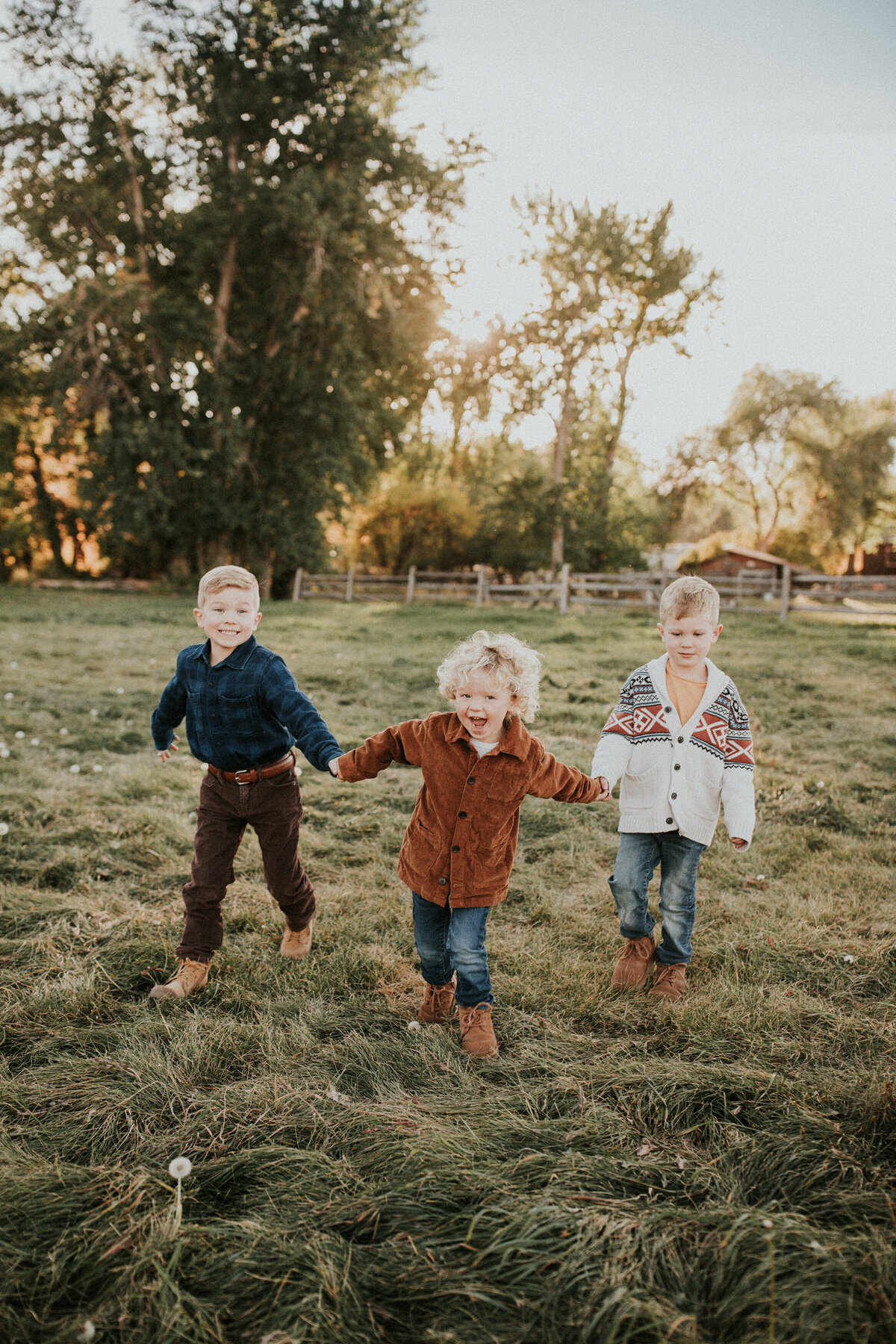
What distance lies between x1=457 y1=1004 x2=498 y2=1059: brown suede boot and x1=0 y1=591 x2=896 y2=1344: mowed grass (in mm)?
53

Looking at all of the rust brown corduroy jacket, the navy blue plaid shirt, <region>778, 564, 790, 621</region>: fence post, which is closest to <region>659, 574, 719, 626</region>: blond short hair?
the rust brown corduroy jacket

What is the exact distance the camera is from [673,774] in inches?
120

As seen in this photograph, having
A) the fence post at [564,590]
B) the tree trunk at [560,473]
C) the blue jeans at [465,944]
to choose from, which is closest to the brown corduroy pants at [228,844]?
the blue jeans at [465,944]

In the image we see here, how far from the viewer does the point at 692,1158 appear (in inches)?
82.7

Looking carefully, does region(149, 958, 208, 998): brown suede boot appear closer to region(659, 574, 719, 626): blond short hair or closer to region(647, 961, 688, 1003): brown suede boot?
region(647, 961, 688, 1003): brown suede boot

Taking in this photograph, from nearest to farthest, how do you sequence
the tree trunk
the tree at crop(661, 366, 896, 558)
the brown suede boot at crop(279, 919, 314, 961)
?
the brown suede boot at crop(279, 919, 314, 961), the tree trunk, the tree at crop(661, 366, 896, 558)

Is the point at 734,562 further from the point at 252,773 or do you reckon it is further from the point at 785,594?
the point at 252,773

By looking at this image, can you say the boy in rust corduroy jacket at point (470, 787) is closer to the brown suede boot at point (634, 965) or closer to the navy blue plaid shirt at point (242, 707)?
the navy blue plaid shirt at point (242, 707)

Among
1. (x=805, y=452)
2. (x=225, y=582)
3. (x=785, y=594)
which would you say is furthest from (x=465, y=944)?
(x=805, y=452)

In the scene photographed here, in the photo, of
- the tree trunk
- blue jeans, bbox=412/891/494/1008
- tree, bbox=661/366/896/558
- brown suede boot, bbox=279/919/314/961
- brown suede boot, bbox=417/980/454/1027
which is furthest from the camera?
tree, bbox=661/366/896/558

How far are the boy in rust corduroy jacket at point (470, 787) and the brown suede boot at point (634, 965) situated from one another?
61cm

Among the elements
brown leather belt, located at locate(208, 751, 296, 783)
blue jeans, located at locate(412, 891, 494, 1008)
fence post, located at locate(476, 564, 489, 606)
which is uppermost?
fence post, located at locate(476, 564, 489, 606)

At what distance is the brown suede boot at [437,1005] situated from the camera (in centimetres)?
289

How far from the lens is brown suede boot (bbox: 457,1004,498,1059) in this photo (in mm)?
2646
